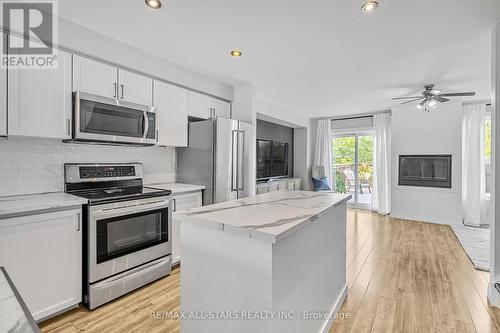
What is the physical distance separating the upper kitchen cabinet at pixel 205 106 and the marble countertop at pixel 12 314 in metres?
2.87

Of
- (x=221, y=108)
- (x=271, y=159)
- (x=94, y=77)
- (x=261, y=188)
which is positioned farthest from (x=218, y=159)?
(x=271, y=159)

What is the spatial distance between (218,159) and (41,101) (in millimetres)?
1753

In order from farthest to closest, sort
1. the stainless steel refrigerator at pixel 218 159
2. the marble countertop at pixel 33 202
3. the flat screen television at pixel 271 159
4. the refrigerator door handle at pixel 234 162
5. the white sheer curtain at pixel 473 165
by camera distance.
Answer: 1. the flat screen television at pixel 271 159
2. the white sheer curtain at pixel 473 165
3. the refrigerator door handle at pixel 234 162
4. the stainless steel refrigerator at pixel 218 159
5. the marble countertop at pixel 33 202

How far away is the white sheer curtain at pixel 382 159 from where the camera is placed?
19.0 feet

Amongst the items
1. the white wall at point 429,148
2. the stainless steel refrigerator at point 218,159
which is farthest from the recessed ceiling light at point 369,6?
the white wall at point 429,148

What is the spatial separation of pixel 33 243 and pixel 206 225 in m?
1.45

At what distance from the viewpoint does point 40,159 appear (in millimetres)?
2271

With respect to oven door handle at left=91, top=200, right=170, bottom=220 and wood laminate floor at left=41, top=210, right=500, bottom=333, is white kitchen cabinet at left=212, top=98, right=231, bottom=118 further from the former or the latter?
wood laminate floor at left=41, top=210, right=500, bottom=333

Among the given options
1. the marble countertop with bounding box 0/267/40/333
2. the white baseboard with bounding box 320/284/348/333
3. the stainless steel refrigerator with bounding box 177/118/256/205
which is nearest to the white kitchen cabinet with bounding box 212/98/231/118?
the stainless steel refrigerator with bounding box 177/118/256/205

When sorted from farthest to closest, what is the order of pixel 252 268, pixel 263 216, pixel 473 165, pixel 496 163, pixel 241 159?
1. pixel 473 165
2. pixel 241 159
3. pixel 496 163
4. pixel 263 216
5. pixel 252 268

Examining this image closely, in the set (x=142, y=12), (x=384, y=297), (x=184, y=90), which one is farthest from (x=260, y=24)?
(x=384, y=297)

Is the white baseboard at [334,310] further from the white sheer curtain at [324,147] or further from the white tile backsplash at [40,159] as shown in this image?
the white sheer curtain at [324,147]

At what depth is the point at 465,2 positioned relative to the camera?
6.28ft

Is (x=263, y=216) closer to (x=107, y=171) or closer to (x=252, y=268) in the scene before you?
(x=252, y=268)
